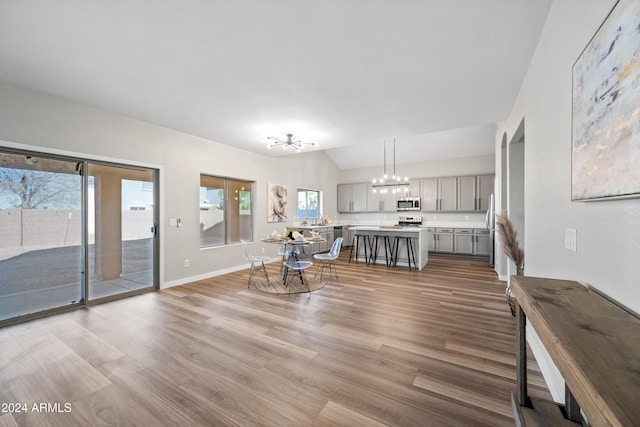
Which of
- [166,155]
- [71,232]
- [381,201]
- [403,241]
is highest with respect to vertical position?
[166,155]

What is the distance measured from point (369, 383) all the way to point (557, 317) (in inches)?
55.4

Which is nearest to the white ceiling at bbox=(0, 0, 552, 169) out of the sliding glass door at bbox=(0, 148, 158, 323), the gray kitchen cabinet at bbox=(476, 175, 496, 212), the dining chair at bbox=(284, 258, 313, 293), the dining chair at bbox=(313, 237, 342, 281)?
the sliding glass door at bbox=(0, 148, 158, 323)

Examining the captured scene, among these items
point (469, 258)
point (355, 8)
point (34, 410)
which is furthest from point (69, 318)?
point (469, 258)

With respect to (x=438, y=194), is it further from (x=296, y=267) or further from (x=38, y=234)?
(x=38, y=234)

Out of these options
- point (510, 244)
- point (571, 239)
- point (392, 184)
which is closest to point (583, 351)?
point (571, 239)

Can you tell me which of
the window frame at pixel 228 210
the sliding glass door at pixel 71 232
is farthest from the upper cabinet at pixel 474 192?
the sliding glass door at pixel 71 232

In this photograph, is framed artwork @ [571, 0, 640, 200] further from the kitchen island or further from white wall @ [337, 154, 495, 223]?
white wall @ [337, 154, 495, 223]

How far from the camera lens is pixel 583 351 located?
701mm

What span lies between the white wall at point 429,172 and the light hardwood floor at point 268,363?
14.3ft

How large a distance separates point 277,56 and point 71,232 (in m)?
3.53

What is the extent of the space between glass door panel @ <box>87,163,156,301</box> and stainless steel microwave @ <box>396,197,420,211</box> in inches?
259

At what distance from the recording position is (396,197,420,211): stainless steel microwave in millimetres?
7871

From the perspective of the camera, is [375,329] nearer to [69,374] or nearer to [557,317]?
[557,317]

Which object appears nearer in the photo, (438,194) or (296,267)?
(296,267)
